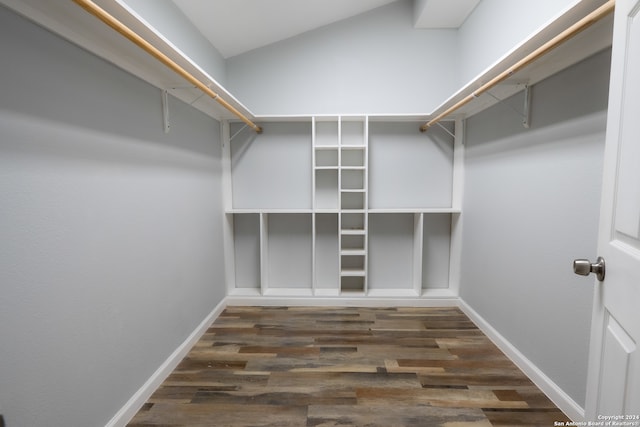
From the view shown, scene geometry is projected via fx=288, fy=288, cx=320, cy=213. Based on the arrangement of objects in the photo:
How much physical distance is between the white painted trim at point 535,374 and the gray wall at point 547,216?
3 centimetres

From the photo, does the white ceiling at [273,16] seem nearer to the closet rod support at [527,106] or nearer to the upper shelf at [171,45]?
the upper shelf at [171,45]

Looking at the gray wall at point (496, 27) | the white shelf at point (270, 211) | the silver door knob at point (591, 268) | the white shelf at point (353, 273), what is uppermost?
the gray wall at point (496, 27)

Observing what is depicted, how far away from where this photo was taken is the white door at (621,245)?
681 mm

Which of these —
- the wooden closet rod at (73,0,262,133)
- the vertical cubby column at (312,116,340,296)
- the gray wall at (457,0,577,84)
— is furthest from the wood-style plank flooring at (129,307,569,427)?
the gray wall at (457,0,577,84)

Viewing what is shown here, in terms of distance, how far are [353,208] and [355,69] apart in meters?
1.35

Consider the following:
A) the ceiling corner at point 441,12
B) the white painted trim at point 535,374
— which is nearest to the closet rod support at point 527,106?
the ceiling corner at point 441,12

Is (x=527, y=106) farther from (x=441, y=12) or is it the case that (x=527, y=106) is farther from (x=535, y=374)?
(x=535, y=374)

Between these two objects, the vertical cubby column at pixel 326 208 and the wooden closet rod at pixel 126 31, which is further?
the vertical cubby column at pixel 326 208

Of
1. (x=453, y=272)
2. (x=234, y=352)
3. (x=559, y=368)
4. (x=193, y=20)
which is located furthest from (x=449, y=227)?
(x=193, y=20)

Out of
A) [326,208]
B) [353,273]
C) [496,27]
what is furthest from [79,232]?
[496,27]

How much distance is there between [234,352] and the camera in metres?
2.07

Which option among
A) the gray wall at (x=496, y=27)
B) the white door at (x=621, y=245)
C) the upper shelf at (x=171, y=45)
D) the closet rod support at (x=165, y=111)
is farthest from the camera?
the closet rod support at (x=165, y=111)

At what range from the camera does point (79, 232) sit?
120cm

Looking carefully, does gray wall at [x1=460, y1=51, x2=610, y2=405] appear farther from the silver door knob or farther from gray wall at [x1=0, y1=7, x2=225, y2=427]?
gray wall at [x1=0, y1=7, x2=225, y2=427]
